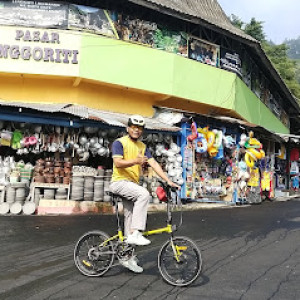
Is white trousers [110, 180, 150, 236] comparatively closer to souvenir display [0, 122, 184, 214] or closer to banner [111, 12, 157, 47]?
souvenir display [0, 122, 184, 214]

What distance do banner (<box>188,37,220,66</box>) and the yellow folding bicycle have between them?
466 inches

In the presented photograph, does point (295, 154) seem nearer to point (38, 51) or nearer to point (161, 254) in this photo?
point (38, 51)

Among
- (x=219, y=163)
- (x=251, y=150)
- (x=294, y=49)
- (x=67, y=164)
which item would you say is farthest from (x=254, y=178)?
(x=294, y=49)

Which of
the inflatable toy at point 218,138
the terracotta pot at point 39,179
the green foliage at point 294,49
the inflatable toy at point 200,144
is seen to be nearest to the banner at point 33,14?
Answer: the terracotta pot at point 39,179

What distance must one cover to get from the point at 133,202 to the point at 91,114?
723cm

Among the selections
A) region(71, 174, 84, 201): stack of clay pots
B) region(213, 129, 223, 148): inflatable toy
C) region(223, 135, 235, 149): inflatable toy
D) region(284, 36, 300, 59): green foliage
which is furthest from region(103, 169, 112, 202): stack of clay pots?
region(284, 36, 300, 59): green foliage

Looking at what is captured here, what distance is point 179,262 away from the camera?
490 cm

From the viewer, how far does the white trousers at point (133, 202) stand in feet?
16.5

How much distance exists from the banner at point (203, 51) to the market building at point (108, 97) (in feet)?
0.13

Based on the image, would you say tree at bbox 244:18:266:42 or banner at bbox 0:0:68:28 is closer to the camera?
banner at bbox 0:0:68:28

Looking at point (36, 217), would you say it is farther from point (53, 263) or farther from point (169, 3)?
point (169, 3)

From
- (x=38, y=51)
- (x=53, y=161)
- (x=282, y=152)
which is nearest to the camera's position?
(x=53, y=161)

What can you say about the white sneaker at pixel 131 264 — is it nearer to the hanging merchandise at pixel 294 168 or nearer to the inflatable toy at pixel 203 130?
the inflatable toy at pixel 203 130

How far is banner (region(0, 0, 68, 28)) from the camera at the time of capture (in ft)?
43.6
